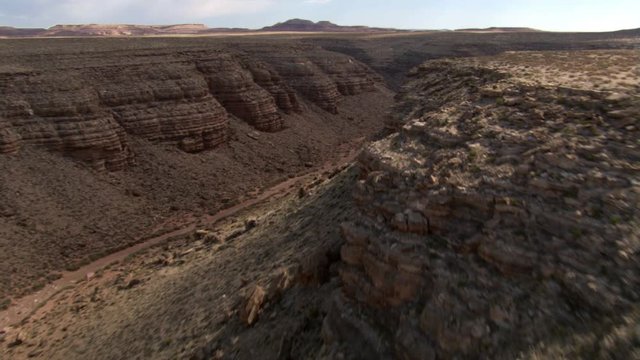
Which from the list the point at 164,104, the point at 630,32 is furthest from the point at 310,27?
the point at 164,104

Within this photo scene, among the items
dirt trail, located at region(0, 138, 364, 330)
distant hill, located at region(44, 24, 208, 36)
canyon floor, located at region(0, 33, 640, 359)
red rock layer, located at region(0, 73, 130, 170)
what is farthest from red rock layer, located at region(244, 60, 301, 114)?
distant hill, located at region(44, 24, 208, 36)

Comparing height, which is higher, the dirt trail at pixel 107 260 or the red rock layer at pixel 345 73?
the red rock layer at pixel 345 73

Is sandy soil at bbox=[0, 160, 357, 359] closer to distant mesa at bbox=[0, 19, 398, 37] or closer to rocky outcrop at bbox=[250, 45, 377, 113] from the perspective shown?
rocky outcrop at bbox=[250, 45, 377, 113]

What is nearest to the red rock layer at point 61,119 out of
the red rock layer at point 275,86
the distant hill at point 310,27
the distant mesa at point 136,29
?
the red rock layer at point 275,86

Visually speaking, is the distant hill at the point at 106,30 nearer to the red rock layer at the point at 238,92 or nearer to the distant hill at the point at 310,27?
the distant hill at the point at 310,27

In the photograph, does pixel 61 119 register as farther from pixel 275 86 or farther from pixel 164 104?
pixel 275 86
